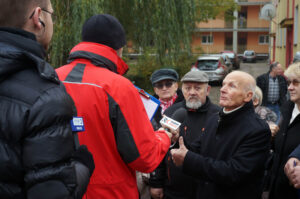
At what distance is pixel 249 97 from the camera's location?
257 cm

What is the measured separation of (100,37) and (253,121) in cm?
128

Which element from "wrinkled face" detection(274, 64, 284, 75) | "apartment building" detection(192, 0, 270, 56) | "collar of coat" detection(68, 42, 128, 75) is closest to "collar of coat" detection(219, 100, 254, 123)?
"collar of coat" detection(68, 42, 128, 75)

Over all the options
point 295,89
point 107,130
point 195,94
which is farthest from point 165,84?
point 107,130

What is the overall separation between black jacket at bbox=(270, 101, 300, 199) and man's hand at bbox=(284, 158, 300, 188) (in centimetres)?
30

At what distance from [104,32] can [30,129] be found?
109 cm

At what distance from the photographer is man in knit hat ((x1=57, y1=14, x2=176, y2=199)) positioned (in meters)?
1.84

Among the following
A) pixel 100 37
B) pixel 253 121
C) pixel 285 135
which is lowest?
pixel 285 135

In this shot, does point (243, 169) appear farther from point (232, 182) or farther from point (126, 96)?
point (126, 96)

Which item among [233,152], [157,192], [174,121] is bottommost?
[157,192]

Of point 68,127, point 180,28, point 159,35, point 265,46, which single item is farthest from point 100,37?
point 265,46

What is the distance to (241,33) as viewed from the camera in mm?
46469

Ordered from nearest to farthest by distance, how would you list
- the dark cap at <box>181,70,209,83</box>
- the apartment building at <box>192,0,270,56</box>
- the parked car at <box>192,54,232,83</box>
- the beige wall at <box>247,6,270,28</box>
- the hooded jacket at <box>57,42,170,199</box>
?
the hooded jacket at <box>57,42,170,199</box> → the dark cap at <box>181,70,209,83</box> → the parked car at <box>192,54,232,83</box> → the beige wall at <box>247,6,270,28</box> → the apartment building at <box>192,0,270,56</box>

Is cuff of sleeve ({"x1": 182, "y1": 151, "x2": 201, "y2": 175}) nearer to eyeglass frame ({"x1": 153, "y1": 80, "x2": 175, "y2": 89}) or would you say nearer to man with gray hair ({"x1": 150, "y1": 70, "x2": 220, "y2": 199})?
man with gray hair ({"x1": 150, "y1": 70, "x2": 220, "y2": 199})

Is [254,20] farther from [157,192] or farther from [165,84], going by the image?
[157,192]
